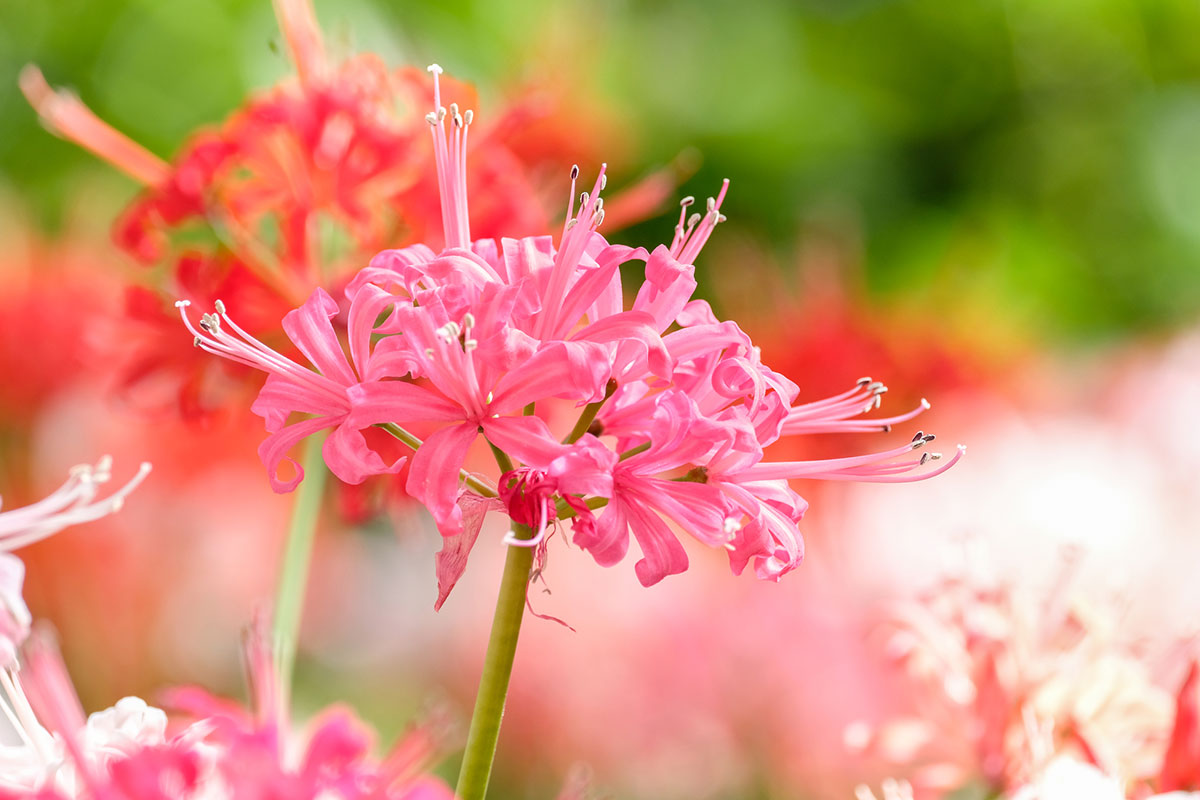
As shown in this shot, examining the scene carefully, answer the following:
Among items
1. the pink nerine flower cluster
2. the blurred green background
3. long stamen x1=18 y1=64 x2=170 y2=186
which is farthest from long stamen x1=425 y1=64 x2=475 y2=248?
the blurred green background

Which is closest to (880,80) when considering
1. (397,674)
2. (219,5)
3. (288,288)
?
(219,5)

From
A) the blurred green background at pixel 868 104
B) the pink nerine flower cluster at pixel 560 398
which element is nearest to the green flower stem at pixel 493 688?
the pink nerine flower cluster at pixel 560 398

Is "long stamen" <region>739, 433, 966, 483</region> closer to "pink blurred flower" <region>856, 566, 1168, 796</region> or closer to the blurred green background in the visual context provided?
"pink blurred flower" <region>856, 566, 1168, 796</region>

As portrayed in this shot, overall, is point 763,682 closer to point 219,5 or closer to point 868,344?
point 868,344

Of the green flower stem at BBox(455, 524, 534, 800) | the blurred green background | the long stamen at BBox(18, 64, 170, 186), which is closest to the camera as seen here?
the green flower stem at BBox(455, 524, 534, 800)

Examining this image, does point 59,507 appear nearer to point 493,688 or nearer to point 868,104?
point 493,688

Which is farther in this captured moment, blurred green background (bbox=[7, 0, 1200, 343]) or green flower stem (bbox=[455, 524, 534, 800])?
blurred green background (bbox=[7, 0, 1200, 343])
